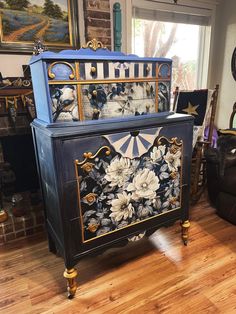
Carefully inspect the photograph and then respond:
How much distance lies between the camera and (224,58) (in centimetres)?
279

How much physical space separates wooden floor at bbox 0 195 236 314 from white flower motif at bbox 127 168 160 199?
53 cm

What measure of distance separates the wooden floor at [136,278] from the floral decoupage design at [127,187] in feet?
1.23

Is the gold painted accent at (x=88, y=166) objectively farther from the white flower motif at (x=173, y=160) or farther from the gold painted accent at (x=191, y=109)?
the gold painted accent at (x=191, y=109)

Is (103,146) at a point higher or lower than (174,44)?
lower

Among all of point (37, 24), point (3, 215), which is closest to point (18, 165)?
point (3, 215)

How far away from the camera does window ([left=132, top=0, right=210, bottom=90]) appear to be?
94.9 inches

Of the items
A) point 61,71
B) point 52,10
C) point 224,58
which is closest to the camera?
point 61,71

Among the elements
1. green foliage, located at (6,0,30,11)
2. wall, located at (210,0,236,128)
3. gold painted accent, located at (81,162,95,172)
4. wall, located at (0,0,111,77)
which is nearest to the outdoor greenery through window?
wall, located at (210,0,236,128)

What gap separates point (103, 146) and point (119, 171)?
18 cm

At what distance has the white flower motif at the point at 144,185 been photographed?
1408 millimetres

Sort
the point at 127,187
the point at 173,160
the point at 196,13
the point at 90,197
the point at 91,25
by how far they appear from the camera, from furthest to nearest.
Answer: the point at 196,13 → the point at 91,25 → the point at 173,160 → the point at 127,187 → the point at 90,197

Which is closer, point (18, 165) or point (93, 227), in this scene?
point (93, 227)

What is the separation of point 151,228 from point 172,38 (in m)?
2.08

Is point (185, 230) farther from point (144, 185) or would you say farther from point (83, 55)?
point (83, 55)
